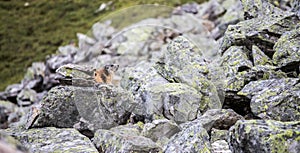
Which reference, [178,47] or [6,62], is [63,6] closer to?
[6,62]

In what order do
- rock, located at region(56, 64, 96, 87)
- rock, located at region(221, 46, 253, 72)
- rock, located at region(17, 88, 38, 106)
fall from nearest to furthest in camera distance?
rock, located at region(221, 46, 253, 72) → rock, located at region(56, 64, 96, 87) → rock, located at region(17, 88, 38, 106)

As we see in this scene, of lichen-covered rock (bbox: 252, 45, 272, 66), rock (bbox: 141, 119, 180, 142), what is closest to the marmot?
rock (bbox: 141, 119, 180, 142)

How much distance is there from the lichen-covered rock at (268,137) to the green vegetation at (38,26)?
107 feet

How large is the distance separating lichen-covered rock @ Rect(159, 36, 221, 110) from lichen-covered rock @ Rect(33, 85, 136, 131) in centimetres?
132

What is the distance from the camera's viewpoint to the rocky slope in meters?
6.47

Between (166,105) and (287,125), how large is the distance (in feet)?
10.7

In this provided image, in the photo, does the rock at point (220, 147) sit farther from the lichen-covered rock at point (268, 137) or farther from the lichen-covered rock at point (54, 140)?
the lichen-covered rock at point (54, 140)

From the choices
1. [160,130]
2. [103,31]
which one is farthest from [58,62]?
[160,130]

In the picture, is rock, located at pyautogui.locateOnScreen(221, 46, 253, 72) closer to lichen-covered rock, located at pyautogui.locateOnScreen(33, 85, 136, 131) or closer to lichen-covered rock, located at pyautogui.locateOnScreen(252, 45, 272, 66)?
lichen-covered rock, located at pyautogui.locateOnScreen(252, 45, 272, 66)

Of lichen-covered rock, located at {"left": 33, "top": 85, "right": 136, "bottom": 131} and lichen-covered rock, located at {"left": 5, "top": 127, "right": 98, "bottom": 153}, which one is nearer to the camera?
lichen-covered rock, located at {"left": 5, "top": 127, "right": 98, "bottom": 153}

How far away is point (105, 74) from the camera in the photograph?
33.3 feet

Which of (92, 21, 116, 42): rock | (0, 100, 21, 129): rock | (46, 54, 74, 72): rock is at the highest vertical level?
(92, 21, 116, 42): rock

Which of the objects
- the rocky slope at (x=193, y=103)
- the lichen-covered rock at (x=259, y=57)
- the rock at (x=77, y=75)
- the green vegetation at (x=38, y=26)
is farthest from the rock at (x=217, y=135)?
the green vegetation at (x=38, y=26)

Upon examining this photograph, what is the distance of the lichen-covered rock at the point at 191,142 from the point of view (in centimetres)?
622
